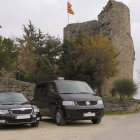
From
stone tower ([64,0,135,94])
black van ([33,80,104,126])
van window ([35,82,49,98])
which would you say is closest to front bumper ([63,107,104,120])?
black van ([33,80,104,126])

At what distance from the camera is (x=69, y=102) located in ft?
32.6

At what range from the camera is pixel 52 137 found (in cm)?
744

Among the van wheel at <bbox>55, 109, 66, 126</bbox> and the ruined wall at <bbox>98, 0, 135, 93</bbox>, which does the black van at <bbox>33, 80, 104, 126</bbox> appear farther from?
the ruined wall at <bbox>98, 0, 135, 93</bbox>

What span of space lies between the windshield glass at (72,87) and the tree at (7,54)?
Answer: 18513 mm

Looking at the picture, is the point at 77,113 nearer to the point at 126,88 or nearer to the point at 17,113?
the point at 17,113

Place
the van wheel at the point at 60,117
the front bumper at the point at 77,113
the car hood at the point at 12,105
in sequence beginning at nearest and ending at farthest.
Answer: the car hood at the point at 12,105 < the front bumper at the point at 77,113 < the van wheel at the point at 60,117

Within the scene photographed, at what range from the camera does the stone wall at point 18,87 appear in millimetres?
19109

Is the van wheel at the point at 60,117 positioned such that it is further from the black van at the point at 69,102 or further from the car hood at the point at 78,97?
the car hood at the point at 78,97

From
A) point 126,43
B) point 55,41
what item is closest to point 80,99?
point 126,43

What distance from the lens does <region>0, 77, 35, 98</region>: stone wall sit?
19.1 metres

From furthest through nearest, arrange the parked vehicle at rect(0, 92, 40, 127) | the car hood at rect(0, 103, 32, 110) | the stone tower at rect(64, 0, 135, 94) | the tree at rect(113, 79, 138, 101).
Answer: the stone tower at rect(64, 0, 135, 94) → the tree at rect(113, 79, 138, 101) → the car hood at rect(0, 103, 32, 110) → the parked vehicle at rect(0, 92, 40, 127)

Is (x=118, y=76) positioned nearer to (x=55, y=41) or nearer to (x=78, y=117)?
(x=55, y=41)

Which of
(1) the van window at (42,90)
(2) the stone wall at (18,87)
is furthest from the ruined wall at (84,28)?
(1) the van window at (42,90)

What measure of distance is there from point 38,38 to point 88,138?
45.6 meters
